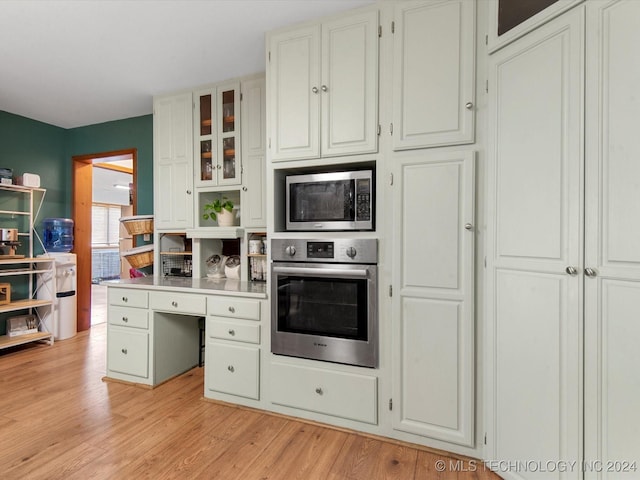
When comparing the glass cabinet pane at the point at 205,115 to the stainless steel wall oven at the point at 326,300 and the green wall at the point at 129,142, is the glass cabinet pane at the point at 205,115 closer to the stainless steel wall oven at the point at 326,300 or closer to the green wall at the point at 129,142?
the green wall at the point at 129,142

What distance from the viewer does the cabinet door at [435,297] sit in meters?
1.84

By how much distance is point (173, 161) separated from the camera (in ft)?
10.4

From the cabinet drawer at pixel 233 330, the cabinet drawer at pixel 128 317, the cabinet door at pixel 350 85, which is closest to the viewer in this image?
the cabinet door at pixel 350 85

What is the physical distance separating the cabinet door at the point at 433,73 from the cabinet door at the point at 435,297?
0.13m

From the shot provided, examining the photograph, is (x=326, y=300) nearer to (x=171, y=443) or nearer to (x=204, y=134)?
(x=171, y=443)

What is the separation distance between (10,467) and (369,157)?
253cm

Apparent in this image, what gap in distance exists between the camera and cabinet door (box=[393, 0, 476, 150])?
1.83m

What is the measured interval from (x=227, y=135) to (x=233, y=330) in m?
1.63

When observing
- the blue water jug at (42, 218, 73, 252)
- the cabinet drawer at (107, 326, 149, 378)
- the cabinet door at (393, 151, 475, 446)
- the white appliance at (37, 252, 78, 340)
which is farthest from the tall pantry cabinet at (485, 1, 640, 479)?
the blue water jug at (42, 218, 73, 252)

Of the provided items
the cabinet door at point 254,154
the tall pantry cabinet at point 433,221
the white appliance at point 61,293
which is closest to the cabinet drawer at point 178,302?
the cabinet door at point 254,154

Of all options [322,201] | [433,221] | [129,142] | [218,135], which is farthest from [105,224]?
[433,221]

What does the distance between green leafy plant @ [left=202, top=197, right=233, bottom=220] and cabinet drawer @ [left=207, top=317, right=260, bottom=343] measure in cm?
95

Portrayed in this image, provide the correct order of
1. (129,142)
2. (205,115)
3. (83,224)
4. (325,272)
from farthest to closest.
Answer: (83,224), (129,142), (205,115), (325,272)

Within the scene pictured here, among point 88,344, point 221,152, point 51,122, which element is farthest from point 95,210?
point 221,152
